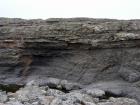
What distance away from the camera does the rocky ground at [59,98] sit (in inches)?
626

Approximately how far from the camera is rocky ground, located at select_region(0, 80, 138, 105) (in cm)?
1590

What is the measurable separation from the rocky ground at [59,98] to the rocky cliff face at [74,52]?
1.11 m

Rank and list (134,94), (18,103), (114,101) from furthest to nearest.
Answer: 1. (134,94)
2. (114,101)
3. (18,103)

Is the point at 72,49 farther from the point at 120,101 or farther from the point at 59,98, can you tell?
the point at 120,101

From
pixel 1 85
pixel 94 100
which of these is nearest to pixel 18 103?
pixel 94 100

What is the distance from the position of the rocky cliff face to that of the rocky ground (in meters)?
1.11

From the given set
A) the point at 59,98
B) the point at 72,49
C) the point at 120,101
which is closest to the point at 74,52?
the point at 72,49

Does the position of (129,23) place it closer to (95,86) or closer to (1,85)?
(95,86)

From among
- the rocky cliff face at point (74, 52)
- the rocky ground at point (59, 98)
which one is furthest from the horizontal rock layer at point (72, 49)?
the rocky ground at point (59, 98)

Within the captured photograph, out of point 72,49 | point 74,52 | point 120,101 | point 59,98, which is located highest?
point 72,49

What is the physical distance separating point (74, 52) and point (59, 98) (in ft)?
15.7

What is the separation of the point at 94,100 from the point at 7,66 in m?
7.21

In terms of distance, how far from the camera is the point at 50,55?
21.0 metres

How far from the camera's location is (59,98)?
1636cm
